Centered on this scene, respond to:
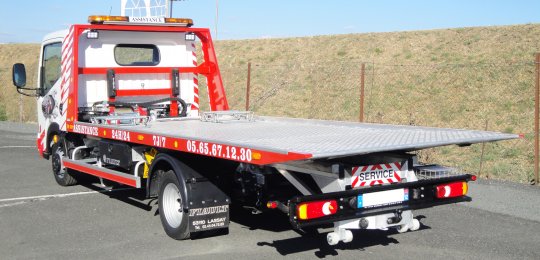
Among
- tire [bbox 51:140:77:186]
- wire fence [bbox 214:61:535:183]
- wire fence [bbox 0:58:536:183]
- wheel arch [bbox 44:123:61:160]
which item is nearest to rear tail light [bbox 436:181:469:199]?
tire [bbox 51:140:77:186]

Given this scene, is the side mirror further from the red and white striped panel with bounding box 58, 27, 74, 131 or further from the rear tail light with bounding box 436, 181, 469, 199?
the rear tail light with bounding box 436, 181, 469, 199

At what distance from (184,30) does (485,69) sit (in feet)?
53.6

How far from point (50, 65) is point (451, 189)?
688cm

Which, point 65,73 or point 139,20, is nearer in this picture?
point 65,73

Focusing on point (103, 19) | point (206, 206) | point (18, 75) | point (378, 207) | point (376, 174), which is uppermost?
point (103, 19)

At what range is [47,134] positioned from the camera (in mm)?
10273

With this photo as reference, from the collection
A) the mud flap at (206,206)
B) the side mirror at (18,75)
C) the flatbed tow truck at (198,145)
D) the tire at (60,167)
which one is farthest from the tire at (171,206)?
the side mirror at (18,75)

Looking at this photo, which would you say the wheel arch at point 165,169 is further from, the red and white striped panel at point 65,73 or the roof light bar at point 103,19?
the roof light bar at point 103,19

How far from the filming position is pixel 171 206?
693cm

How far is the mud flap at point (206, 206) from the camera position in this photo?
638 centimetres

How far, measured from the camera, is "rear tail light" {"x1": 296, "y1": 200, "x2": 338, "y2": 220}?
524cm

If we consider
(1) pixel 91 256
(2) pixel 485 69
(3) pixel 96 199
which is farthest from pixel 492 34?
(1) pixel 91 256

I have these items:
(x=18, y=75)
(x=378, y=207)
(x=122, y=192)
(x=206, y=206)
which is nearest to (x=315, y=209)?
(x=378, y=207)

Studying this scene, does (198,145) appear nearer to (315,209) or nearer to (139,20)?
(315,209)
